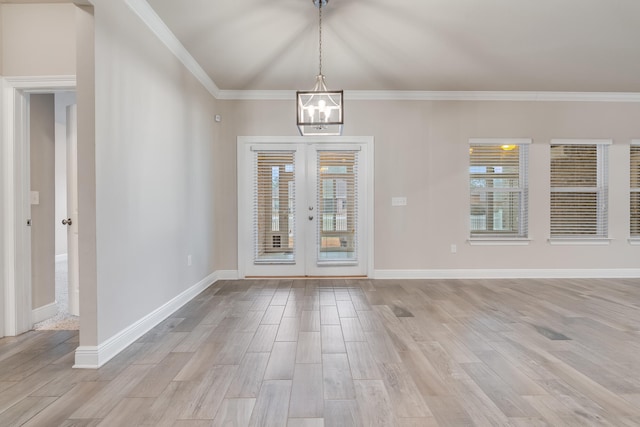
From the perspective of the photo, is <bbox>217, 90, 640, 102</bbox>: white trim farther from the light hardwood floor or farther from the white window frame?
the light hardwood floor

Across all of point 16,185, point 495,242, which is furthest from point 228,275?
point 495,242

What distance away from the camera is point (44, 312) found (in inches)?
123

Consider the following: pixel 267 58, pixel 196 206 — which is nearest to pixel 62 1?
pixel 267 58

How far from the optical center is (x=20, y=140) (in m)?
2.81

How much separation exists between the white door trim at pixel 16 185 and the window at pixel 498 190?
512 centimetres

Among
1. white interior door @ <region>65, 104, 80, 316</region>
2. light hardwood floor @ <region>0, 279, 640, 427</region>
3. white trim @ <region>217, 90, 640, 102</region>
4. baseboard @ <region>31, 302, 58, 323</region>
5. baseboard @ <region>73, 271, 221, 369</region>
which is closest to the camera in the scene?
light hardwood floor @ <region>0, 279, 640, 427</region>

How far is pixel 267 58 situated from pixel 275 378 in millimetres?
3368

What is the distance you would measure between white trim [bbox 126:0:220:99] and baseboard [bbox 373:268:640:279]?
3.63 meters

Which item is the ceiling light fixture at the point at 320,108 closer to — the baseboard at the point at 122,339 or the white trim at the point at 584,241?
the baseboard at the point at 122,339

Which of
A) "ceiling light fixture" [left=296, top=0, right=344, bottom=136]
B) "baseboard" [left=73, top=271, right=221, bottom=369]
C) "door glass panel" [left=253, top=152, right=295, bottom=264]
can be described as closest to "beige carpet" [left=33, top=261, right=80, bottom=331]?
"baseboard" [left=73, top=271, right=221, bottom=369]

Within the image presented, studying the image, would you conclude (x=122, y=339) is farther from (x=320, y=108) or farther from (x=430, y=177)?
(x=430, y=177)

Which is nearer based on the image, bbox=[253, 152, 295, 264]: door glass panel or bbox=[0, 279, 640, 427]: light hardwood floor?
bbox=[0, 279, 640, 427]: light hardwood floor

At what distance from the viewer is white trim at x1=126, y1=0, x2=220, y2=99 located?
110 inches

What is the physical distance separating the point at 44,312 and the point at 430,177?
16.2ft
